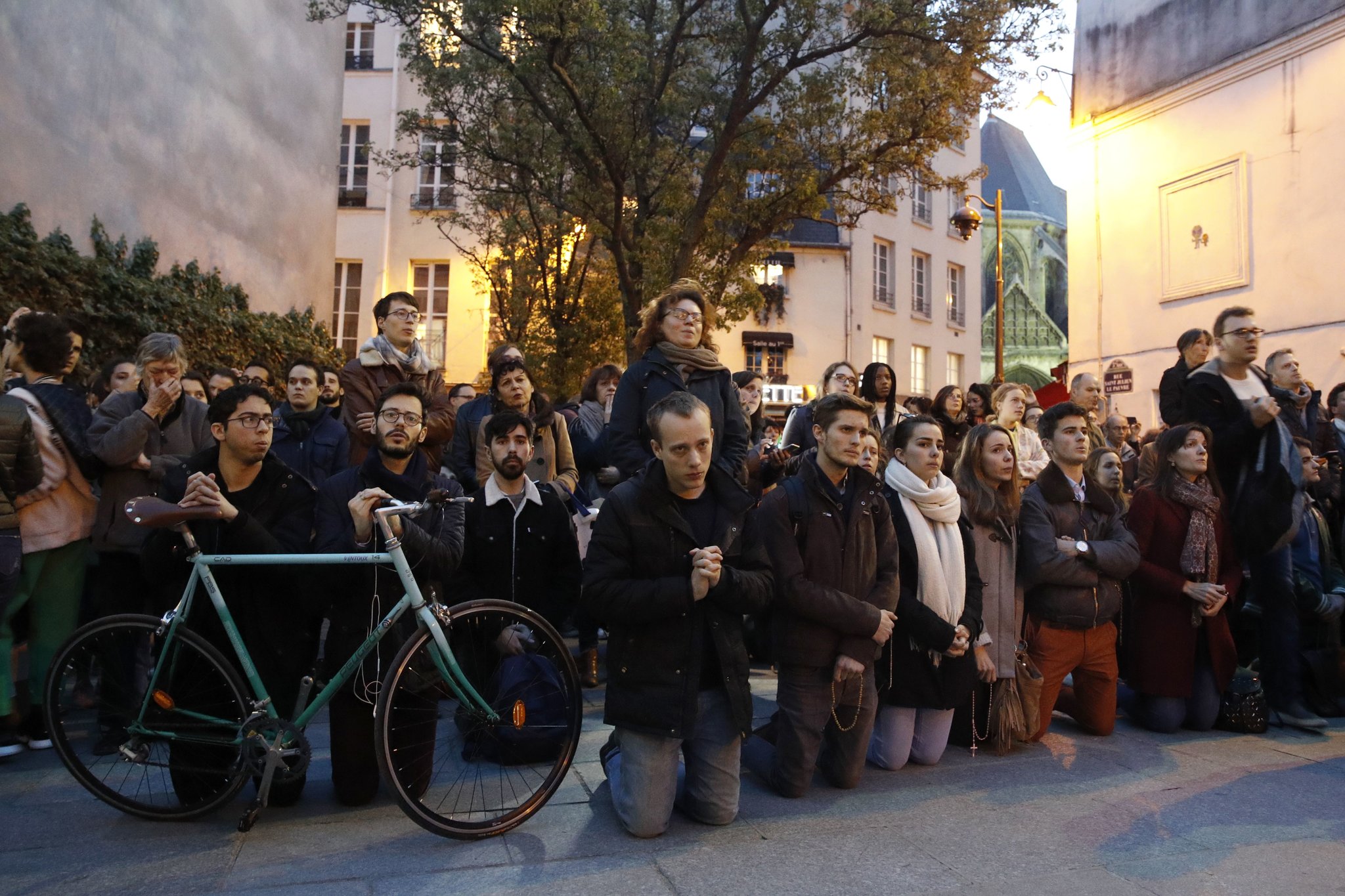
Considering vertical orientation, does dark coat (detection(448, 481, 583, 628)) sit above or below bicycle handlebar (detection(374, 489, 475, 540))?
below

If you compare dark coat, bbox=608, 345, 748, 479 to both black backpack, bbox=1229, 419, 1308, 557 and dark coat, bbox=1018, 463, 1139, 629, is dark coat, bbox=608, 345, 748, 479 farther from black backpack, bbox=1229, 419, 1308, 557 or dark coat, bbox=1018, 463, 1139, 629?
black backpack, bbox=1229, 419, 1308, 557

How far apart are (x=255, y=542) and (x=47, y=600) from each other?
1.72m

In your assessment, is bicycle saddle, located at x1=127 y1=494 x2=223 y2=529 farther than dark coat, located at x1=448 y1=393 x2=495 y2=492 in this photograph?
A: No

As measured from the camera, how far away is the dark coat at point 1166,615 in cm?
564

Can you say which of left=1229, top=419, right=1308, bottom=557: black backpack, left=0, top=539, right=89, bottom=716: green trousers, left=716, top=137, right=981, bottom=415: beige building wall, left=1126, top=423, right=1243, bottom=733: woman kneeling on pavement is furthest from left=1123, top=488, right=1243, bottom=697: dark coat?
left=716, top=137, right=981, bottom=415: beige building wall

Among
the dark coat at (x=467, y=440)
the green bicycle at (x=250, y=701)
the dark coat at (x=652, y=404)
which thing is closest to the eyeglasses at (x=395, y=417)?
the green bicycle at (x=250, y=701)

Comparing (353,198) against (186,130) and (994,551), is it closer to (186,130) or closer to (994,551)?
(186,130)

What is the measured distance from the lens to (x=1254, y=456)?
6.00m

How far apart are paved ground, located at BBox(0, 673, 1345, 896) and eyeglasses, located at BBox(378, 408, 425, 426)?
4.83 ft

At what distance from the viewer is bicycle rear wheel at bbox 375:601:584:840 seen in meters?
3.77

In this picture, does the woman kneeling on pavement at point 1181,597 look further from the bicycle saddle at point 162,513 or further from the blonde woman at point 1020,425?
the bicycle saddle at point 162,513

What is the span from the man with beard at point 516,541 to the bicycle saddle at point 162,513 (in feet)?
4.69

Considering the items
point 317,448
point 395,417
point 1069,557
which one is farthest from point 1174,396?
point 317,448

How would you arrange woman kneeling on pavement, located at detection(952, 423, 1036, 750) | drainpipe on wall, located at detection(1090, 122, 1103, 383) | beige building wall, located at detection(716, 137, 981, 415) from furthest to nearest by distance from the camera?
beige building wall, located at detection(716, 137, 981, 415) → drainpipe on wall, located at detection(1090, 122, 1103, 383) → woman kneeling on pavement, located at detection(952, 423, 1036, 750)
